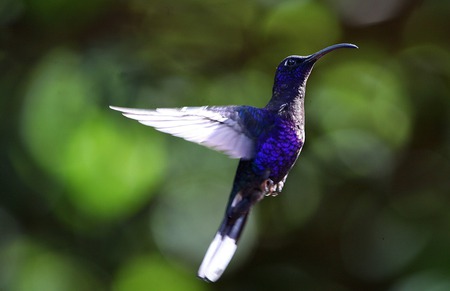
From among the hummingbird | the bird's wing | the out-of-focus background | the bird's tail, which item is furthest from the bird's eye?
the out-of-focus background

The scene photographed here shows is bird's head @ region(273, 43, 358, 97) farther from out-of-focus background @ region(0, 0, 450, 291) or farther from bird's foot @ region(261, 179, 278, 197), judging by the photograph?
out-of-focus background @ region(0, 0, 450, 291)

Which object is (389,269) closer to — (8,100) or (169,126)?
(8,100)

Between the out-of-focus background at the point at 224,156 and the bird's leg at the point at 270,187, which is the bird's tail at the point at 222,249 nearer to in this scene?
the bird's leg at the point at 270,187

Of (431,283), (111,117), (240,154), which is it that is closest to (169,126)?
(240,154)

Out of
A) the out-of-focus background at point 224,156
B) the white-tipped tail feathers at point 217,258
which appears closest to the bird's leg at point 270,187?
the white-tipped tail feathers at point 217,258

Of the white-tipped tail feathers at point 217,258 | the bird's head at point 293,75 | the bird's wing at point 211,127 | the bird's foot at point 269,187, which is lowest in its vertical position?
the white-tipped tail feathers at point 217,258

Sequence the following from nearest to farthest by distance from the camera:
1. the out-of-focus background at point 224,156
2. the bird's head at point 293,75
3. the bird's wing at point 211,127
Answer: the bird's wing at point 211,127 < the bird's head at point 293,75 < the out-of-focus background at point 224,156

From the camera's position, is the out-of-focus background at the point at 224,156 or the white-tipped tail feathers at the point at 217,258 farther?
the out-of-focus background at the point at 224,156
